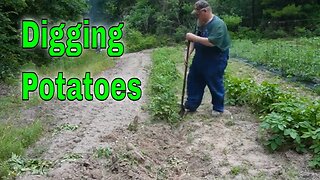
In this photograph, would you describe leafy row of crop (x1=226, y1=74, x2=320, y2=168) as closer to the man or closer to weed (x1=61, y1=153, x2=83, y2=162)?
the man

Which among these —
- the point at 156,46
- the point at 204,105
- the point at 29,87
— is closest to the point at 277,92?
the point at 204,105

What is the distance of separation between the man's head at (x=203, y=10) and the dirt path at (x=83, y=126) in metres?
1.79

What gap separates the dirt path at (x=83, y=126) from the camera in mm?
4039

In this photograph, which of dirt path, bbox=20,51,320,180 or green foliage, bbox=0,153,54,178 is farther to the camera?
dirt path, bbox=20,51,320,180

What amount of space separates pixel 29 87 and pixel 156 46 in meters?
17.0

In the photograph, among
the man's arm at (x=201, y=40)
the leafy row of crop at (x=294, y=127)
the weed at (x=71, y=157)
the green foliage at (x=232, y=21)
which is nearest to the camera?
the weed at (x=71, y=157)

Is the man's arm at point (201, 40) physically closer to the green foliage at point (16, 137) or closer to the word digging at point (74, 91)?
the word digging at point (74, 91)

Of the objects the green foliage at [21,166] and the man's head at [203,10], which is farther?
the man's head at [203,10]

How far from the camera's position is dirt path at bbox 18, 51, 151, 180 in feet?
13.3

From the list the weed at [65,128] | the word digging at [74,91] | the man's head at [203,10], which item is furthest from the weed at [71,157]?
the word digging at [74,91]

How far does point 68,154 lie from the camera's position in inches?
173

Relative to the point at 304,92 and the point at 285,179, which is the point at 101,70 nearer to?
the point at 304,92

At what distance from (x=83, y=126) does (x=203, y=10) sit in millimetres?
2372

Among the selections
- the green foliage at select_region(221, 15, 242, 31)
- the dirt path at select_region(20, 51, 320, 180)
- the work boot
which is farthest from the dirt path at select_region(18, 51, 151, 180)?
the green foliage at select_region(221, 15, 242, 31)
